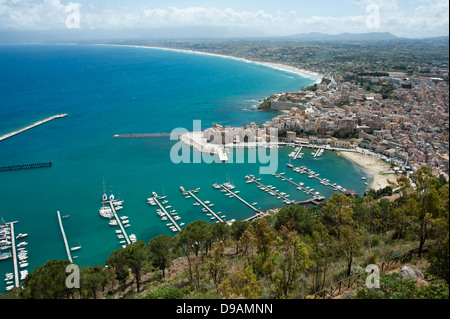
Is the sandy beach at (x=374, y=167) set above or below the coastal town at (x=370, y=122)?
below

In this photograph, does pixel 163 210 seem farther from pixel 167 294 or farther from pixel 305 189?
pixel 167 294

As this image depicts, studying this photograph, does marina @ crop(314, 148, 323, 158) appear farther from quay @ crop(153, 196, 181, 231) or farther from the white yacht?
the white yacht

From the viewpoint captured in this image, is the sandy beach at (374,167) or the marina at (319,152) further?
the marina at (319,152)

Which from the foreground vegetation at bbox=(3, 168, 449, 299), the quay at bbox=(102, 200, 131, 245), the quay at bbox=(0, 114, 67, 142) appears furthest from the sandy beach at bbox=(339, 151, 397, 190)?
the quay at bbox=(0, 114, 67, 142)

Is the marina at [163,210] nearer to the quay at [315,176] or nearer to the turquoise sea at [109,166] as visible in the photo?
the turquoise sea at [109,166]

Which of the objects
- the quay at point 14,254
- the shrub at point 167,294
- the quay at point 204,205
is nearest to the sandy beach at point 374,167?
the quay at point 204,205

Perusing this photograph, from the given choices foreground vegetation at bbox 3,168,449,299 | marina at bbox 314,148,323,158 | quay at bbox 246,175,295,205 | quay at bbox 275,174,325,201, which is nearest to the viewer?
foreground vegetation at bbox 3,168,449,299
